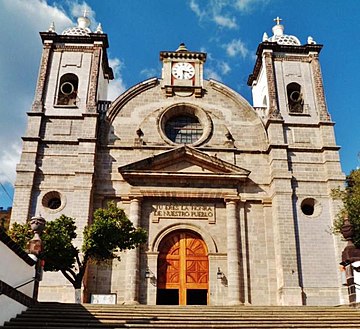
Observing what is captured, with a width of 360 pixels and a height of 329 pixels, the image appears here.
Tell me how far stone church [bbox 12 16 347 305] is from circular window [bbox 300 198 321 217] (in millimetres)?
52

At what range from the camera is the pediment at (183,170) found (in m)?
21.3

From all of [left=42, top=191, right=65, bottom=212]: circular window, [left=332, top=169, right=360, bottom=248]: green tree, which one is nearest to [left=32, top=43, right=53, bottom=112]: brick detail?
[left=42, top=191, right=65, bottom=212]: circular window

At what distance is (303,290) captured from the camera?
1967 centimetres

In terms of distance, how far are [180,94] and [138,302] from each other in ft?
35.4

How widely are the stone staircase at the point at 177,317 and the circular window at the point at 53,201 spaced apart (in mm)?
7464

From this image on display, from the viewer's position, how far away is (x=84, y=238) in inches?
648

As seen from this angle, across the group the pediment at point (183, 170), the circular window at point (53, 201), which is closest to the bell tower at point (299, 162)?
the pediment at point (183, 170)

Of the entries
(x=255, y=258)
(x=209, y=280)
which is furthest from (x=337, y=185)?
(x=209, y=280)

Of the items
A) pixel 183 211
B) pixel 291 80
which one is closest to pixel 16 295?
pixel 183 211

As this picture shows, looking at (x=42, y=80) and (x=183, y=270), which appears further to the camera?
(x=42, y=80)

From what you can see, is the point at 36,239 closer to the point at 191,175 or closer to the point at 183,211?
the point at 183,211

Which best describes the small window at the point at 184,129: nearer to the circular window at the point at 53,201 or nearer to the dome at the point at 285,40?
the circular window at the point at 53,201

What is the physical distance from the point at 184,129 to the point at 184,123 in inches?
14.9

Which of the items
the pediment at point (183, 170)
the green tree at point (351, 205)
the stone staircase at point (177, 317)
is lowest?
the stone staircase at point (177, 317)
